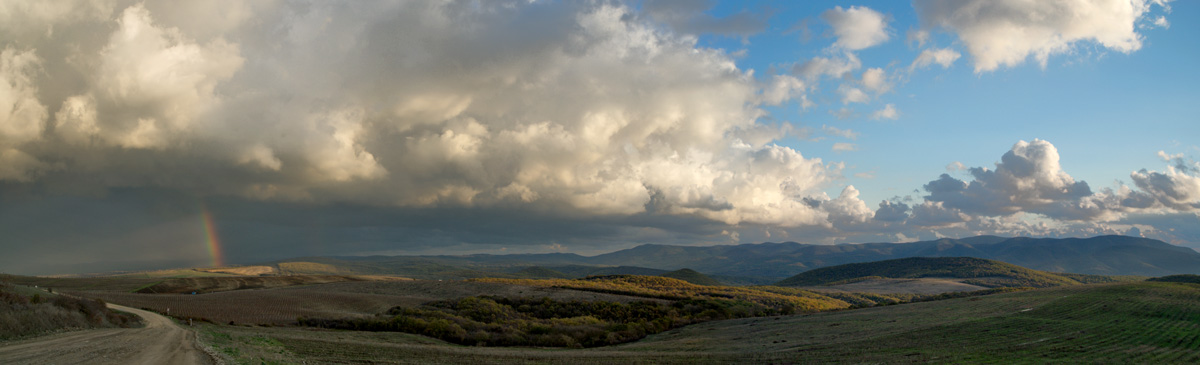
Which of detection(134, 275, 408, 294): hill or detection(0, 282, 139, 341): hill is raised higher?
detection(0, 282, 139, 341): hill

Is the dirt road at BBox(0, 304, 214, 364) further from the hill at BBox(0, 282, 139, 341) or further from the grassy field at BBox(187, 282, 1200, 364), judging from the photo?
the grassy field at BBox(187, 282, 1200, 364)

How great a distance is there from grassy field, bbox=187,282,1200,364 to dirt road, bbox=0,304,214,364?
6.33ft

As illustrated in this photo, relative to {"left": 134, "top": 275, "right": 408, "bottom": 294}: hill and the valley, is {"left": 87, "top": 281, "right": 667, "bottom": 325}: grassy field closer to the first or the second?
the valley

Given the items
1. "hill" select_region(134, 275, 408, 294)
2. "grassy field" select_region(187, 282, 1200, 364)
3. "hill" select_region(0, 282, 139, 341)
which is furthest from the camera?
"hill" select_region(134, 275, 408, 294)

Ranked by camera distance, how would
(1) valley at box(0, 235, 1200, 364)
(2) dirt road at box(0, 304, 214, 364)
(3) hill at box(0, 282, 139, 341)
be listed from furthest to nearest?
(1) valley at box(0, 235, 1200, 364)
(3) hill at box(0, 282, 139, 341)
(2) dirt road at box(0, 304, 214, 364)

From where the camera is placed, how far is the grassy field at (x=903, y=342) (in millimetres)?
30219

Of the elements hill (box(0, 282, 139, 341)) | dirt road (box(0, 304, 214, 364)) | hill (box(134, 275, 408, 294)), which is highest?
hill (box(0, 282, 139, 341))

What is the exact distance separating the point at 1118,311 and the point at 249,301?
98065 millimetres

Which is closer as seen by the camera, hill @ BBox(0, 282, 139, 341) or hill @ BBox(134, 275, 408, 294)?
hill @ BBox(0, 282, 139, 341)

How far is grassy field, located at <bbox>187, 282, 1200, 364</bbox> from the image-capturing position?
99.1 ft

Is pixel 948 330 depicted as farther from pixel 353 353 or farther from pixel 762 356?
pixel 353 353

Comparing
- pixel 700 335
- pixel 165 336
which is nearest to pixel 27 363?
pixel 165 336

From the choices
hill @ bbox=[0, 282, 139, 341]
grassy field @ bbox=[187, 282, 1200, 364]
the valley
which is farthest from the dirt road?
grassy field @ bbox=[187, 282, 1200, 364]

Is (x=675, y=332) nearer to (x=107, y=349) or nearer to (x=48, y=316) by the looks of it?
(x=107, y=349)
